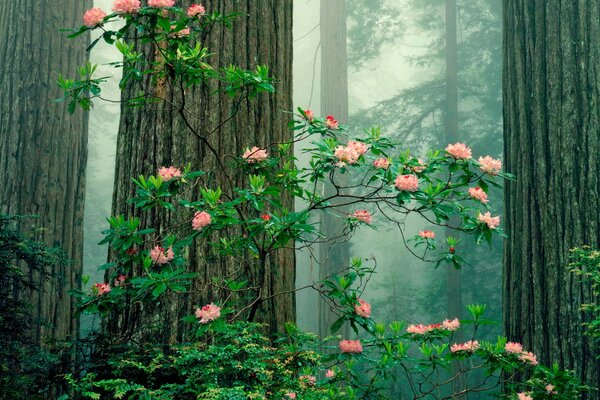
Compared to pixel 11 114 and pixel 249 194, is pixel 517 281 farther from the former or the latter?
pixel 11 114

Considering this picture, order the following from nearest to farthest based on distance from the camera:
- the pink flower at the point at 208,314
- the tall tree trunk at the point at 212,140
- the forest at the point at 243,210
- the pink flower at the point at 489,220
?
the pink flower at the point at 208,314 → the forest at the point at 243,210 → the pink flower at the point at 489,220 → the tall tree trunk at the point at 212,140

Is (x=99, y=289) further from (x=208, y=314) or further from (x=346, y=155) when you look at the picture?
(x=346, y=155)

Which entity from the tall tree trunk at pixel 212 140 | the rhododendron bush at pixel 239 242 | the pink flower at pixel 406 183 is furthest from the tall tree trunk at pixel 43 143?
the pink flower at pixel 406 183

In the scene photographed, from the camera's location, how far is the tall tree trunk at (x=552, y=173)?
3.64 meters

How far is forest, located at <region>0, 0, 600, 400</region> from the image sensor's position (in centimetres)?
229

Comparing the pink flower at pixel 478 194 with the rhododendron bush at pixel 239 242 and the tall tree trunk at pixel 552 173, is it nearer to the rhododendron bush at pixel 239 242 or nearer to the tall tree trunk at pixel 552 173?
the rhododendron bush at pixel 239 242

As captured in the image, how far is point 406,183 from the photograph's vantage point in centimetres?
235

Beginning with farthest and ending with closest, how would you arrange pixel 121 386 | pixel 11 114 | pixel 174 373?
1. pixel 11 114
2. pixel 174 373
3. pixel 121 386

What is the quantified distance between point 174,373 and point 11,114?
11.6 feet

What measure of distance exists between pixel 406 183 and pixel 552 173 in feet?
5.96

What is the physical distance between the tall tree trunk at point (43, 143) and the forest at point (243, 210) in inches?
0.6

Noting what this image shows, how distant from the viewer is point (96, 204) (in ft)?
74.4

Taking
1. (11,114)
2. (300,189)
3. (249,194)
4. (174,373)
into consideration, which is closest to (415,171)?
(300,189)

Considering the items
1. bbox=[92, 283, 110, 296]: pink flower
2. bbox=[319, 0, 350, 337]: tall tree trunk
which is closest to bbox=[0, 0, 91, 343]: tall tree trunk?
bbox=[92, 283, 110, 296]: pink flower
